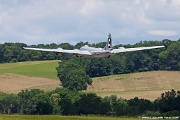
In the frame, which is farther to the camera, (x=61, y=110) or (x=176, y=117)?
(x=61, y=110)

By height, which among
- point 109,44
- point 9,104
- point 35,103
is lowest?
Answer: point 9,104

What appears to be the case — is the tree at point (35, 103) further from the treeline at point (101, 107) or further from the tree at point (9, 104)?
the tree at point (9, 104)

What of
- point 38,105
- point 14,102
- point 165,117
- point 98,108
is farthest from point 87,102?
point 14,102

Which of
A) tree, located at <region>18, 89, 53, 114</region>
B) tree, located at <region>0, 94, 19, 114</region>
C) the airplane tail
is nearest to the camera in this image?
tree, located at <region>18, 89, 53, 114</region>

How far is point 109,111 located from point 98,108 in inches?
98.8

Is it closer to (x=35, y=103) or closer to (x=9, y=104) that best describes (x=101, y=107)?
(x=35, y=103)

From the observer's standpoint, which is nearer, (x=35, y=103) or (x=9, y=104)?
(x=35, y=103)

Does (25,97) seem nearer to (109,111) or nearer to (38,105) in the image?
(38,105)

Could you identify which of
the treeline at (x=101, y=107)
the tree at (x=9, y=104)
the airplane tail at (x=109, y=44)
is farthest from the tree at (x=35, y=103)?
the airplane tail at (x=109, y=44)

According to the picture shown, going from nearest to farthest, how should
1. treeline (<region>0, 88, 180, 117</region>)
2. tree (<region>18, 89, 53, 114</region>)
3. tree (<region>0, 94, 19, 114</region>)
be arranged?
treeline (<region>0, 88, 180, 117</region>) → tree (<region>18, 89, 53, 114</region>) → tree (<region>0, 94, 19, 114</region>)

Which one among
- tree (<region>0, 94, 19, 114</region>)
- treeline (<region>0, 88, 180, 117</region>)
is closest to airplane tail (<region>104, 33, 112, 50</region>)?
treeline (<region>0, 88, 180, 117</region>)

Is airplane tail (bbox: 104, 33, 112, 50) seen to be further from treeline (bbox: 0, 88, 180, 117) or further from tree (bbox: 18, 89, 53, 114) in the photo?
tree (bbox: 18, 89, 53, 114)

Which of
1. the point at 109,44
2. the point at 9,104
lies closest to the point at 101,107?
the point at 109,44

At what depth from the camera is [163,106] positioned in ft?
520
